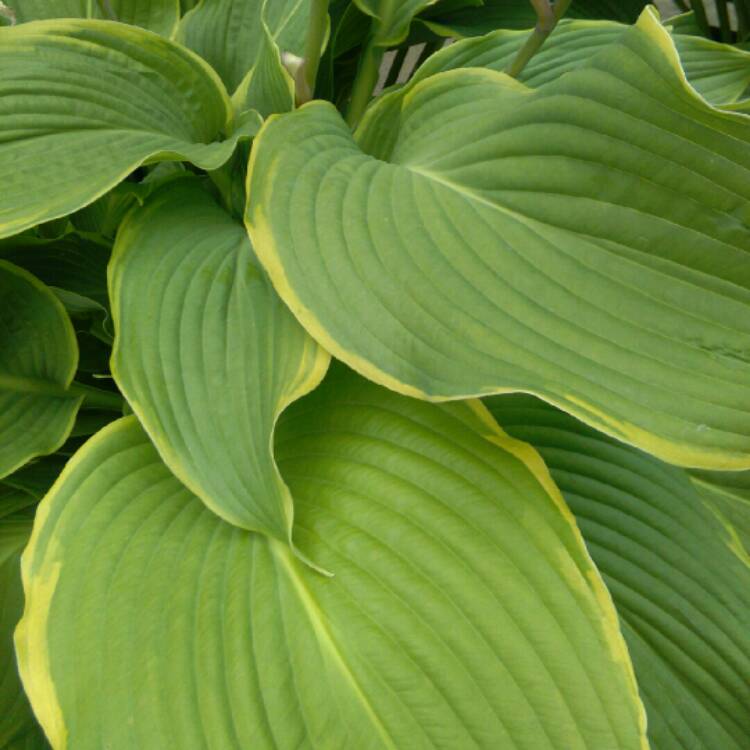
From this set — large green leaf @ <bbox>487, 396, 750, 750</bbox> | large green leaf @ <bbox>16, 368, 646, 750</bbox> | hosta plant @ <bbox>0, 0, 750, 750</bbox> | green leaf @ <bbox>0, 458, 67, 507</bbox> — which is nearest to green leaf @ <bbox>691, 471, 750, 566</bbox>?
hosta plant @ <bbox>0, 0, 750, 750</bbox>

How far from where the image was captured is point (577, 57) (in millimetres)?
880

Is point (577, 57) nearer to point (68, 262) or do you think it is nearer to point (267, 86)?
point (267, 86)

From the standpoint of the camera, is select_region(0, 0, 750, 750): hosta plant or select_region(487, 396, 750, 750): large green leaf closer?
select_region(0, 0, 750, 750): hosta plant

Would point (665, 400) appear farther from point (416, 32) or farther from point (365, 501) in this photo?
point (416, 32)

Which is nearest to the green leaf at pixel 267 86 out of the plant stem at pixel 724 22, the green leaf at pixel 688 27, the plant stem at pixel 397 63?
the plant stem at pixel 397 63

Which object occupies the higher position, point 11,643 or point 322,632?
point 322,632

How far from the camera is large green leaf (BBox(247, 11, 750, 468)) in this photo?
0.50m

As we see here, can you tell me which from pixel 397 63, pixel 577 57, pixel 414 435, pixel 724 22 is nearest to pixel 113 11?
pixel 397 63

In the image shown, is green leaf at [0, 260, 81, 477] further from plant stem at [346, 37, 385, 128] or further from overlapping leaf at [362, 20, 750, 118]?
plant stem at [346, 37, 385, 128]

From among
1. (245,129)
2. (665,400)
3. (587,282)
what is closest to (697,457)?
(665,400)

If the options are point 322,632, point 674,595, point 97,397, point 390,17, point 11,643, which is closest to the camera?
point 322,632

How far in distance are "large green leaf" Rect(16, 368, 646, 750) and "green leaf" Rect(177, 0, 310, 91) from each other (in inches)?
24.7

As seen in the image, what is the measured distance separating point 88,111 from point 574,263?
48cm

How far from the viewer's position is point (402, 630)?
1.76 ft
